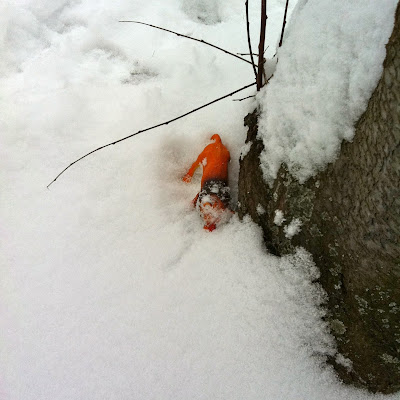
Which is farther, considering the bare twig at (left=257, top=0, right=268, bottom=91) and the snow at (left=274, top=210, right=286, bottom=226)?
the snow at (left=274, top=210, right=286, bottom=226)

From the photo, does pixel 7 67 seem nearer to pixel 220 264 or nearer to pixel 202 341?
pixel 220 264

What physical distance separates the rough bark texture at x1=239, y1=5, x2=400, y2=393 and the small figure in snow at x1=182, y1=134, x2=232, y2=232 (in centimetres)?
22

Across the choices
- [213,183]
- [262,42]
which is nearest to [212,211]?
[213,183]

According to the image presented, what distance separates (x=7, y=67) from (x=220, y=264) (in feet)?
6.47

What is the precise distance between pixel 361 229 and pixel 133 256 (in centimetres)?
87

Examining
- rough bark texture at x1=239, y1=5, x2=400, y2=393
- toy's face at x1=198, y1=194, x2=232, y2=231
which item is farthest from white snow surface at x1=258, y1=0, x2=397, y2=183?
toy's face at x1=198, y1=194, x2=232, y2=231

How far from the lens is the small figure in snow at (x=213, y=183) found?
1.36 m

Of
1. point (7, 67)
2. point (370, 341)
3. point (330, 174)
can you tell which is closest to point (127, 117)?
point (7, 67)

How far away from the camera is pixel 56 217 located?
4.91 ft

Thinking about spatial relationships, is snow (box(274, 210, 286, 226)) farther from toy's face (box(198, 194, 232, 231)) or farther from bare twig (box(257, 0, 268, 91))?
bare twig (box(257, 0, 268, 91))

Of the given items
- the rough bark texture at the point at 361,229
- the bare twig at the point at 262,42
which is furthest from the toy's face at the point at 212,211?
the bare twig at the point at 262,42

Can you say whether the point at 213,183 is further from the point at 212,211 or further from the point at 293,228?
the point at 293,228

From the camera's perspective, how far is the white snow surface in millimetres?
739

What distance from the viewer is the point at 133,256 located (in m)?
1.33
